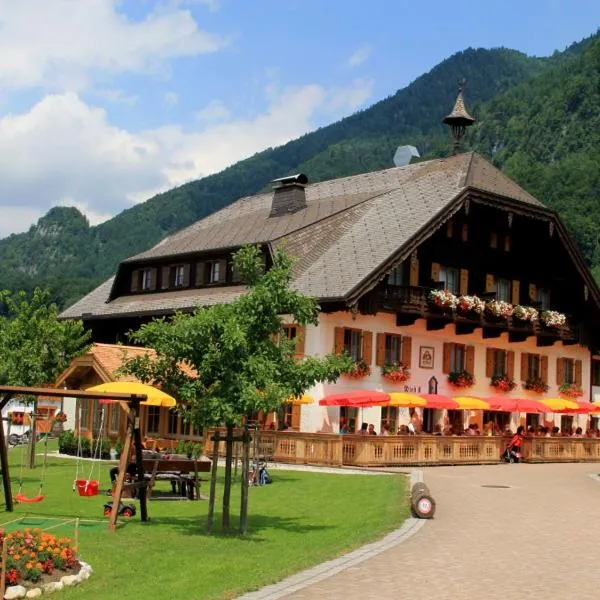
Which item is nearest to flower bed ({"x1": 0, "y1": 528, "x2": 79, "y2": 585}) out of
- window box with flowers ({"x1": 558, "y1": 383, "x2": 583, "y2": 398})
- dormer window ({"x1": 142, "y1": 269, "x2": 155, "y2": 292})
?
dormer window ({"x1": 142, "y1": 269, "x2": 155, "y2": 292})

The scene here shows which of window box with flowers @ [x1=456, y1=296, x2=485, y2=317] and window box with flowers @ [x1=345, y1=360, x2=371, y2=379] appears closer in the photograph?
window box with flowers @ [x1=345, y1=360, x2=371, y2=379]

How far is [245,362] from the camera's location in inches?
668

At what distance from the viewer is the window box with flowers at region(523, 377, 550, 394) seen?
155 feet

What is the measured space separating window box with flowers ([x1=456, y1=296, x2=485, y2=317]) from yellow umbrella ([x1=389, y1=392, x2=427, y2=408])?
6135 millimetres

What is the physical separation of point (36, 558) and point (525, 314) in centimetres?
3555

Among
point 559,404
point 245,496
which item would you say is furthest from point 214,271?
point 245,496

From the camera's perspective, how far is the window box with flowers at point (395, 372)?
130 ft

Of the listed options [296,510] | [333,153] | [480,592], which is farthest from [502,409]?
[333,153]

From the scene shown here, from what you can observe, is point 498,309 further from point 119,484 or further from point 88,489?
point 119,484

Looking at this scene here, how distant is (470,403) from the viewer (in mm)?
39375

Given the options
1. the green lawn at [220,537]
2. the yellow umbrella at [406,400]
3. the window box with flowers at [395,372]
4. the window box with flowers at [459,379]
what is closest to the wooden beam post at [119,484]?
the green lawn at [220,537]

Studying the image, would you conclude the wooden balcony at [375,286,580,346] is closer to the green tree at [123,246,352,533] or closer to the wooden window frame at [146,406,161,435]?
the wooden window frame at [146,406,161,435]

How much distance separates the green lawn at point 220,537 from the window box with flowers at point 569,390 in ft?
82.7

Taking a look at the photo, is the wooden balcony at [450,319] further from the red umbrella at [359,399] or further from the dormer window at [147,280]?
the dormer window at [147,280]
